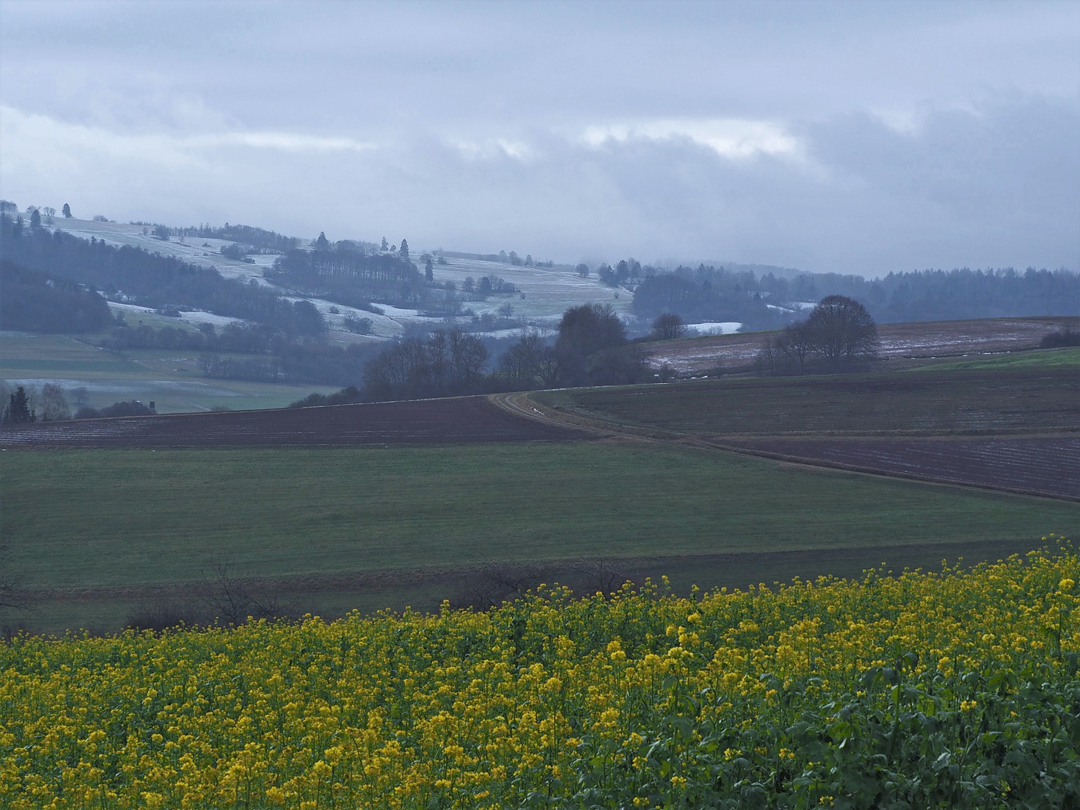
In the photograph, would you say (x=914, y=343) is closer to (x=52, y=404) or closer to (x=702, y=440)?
(x=702, y=440)

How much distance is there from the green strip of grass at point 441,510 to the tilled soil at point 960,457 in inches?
82.0

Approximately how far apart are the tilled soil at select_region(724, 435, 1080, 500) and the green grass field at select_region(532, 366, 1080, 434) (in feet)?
10.8

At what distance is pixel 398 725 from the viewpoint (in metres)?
9.27

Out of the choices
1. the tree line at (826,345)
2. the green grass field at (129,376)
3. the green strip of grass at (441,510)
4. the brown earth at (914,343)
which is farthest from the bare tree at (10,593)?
the green grass field at (129,376)

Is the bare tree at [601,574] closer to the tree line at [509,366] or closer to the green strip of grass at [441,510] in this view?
the green strip of grass at [441,510]

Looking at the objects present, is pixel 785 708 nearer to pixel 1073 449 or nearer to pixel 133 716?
pixel 133 716

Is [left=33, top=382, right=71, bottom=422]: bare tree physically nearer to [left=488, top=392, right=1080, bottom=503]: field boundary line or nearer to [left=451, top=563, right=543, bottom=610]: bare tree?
[left=488, top=392, right=1080, bottom=503]: field boundary line

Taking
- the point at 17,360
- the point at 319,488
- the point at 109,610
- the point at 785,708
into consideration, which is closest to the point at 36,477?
the point at 319,488

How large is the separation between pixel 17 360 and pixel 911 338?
122 metres

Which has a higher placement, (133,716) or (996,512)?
(133,716)

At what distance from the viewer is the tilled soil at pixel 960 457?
4069 centimetres

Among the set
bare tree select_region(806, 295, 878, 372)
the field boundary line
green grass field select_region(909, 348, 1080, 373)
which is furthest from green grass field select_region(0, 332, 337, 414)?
green grass field select_region(909, 348, 1080, 373)

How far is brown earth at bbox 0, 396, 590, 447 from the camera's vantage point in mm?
54656

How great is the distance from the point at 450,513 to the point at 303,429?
2457cm
